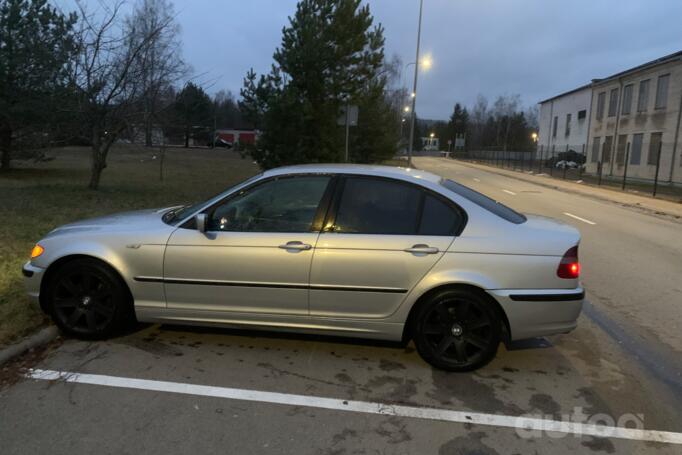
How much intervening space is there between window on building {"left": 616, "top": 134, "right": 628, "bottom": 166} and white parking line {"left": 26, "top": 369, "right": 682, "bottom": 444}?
37165mm

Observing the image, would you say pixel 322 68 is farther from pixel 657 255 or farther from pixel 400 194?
pixel 400 194

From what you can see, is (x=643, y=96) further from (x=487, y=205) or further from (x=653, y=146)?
(x=487, y=205)

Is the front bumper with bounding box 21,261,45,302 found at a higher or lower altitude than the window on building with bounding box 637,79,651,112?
lower

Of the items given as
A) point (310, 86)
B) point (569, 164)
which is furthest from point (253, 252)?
point (569, 164)

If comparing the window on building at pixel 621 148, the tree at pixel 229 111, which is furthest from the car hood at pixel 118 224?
the tree at pixel 229 111

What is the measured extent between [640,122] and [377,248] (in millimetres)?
35775

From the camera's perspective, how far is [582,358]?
454 cm

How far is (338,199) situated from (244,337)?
60.2 inches

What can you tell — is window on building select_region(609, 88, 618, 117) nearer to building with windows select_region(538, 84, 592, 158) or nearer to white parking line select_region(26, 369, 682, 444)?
building with windows select_region(538, 84, 592, 158)

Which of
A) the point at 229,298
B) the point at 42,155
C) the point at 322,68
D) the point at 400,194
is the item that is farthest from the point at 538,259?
the point at 42,155

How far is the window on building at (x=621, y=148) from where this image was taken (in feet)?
118

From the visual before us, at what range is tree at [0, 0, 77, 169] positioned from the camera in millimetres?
17016

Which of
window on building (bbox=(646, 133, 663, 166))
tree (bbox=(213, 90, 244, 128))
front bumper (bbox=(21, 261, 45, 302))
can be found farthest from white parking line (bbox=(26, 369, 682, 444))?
tree (bbox=(213, 90, 244, 128))

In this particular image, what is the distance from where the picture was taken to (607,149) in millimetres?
38594
